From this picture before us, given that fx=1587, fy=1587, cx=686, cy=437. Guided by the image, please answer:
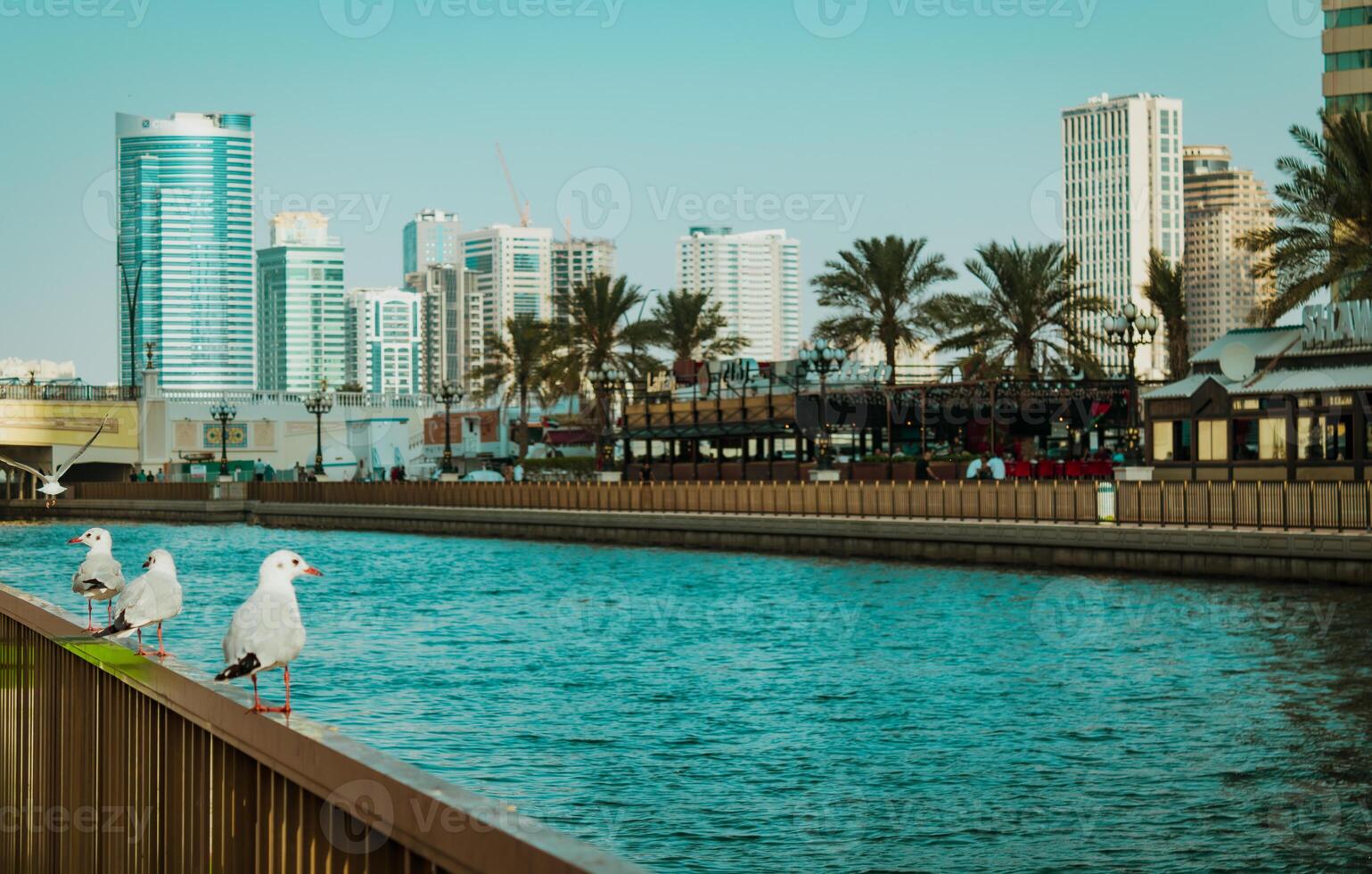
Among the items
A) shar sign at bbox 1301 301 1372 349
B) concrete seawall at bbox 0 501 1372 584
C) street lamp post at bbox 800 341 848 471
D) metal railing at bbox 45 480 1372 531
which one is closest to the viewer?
concrete seawall at bbox 0 501 1372 584

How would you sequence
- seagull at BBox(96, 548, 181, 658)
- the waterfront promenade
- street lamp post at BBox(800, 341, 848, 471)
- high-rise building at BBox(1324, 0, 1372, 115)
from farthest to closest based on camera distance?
high-rise building at BBox(1324, 0, 1372, 115) → street lamp post at BBox(800, 341, 848, 471) → the waterfront promenade → seagull at BBox(96, 548, 181, 658)

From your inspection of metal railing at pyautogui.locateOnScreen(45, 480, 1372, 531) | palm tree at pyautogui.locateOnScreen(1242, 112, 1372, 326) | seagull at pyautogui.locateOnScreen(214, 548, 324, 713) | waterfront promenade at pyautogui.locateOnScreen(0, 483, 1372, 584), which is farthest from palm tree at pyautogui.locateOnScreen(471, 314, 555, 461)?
seagull at pyautogui.locateOnScreen(214, 548, 324, 713)

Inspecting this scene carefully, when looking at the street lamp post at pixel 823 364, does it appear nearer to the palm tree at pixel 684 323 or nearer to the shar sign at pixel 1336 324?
the shar sign at pixel 1336 324

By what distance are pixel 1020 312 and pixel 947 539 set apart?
22.9 meters

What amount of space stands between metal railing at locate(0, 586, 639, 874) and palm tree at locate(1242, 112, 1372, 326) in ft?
130

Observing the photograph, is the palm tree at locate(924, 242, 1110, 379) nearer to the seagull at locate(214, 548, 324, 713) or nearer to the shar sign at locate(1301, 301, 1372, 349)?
the shar sign at locate(1301, 301, 1372, 349)

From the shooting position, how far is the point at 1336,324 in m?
39.9

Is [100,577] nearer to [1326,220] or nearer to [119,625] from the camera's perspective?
[119,625]

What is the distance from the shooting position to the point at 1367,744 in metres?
16.2

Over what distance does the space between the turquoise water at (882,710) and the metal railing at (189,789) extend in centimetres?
608

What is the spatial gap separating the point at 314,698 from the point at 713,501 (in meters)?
28.2

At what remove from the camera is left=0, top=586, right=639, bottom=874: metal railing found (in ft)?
11.6

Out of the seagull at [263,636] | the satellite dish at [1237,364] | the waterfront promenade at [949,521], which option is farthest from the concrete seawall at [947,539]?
the seagull at [263,636]

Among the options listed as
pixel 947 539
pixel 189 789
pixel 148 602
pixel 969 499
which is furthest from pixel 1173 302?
pixel 189 789
